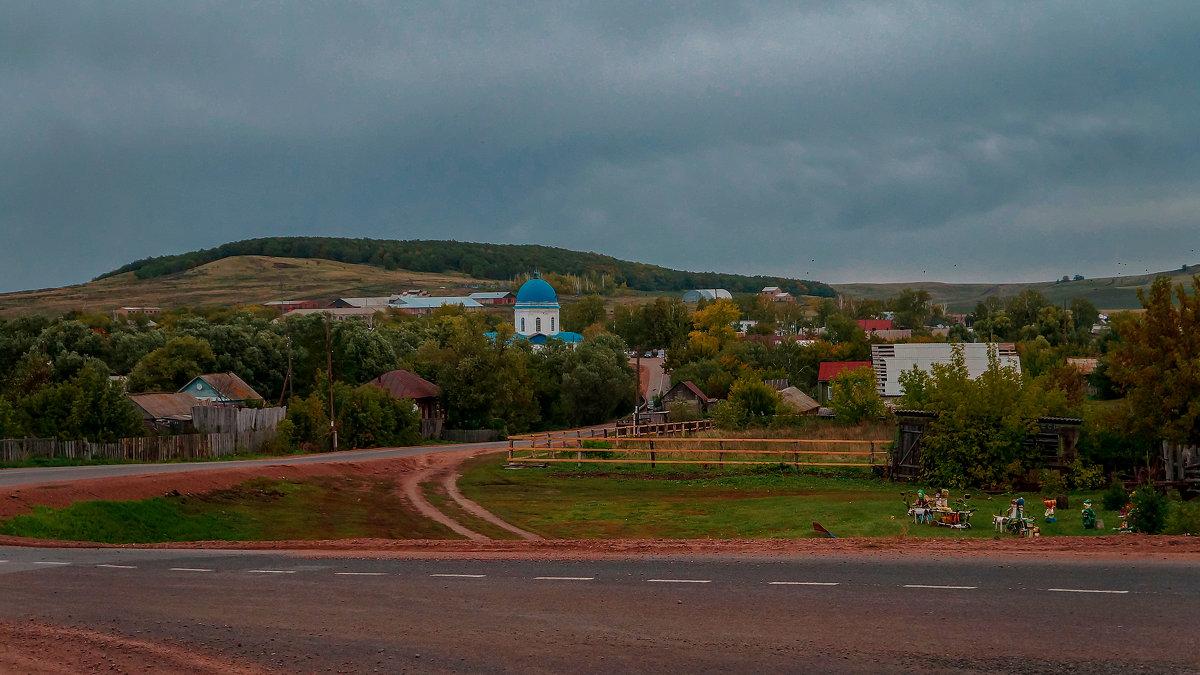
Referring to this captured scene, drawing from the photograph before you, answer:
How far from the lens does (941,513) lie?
25422 mm

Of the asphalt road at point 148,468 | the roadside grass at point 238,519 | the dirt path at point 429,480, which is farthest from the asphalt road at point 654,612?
the asphalt road at point 148,468

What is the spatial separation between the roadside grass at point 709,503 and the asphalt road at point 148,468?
8153 millimetres

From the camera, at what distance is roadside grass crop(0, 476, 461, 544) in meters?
26.5

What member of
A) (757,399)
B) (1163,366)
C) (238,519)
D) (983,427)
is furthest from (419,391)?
(1163,366)

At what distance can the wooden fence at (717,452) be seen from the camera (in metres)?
39.7

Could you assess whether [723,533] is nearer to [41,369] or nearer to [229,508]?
[229,508]

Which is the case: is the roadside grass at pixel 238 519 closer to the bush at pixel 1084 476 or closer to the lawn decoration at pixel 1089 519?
the lawn decoration at pixel 1089 519

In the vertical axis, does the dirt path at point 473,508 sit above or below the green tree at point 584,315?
below

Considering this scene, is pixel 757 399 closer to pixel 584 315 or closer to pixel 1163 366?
Answer: pixel 1163 366

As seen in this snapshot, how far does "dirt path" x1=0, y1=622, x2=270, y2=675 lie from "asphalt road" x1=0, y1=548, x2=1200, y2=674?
13.9 inches

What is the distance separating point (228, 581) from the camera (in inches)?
672

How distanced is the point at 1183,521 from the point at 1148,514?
0.74 m

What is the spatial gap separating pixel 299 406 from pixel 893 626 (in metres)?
49.8

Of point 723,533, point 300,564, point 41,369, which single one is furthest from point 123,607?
point 41,369
